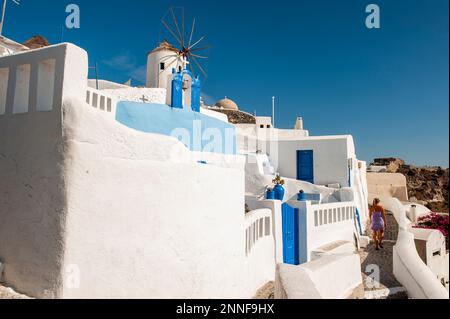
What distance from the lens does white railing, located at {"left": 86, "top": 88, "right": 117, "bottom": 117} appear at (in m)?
8.42

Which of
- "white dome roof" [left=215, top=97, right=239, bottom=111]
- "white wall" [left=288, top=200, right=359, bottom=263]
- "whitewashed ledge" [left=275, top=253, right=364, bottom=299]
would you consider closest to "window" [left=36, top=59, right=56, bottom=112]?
"whitewashed ledge" [left=275, top=253, right=364, bottom=299]

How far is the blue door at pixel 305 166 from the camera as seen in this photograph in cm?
1570

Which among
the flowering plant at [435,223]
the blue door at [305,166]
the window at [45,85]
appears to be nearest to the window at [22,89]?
the window at [45,85]

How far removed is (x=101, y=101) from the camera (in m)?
8.98

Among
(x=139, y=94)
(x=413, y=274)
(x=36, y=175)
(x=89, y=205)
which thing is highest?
(x=139, y=94)

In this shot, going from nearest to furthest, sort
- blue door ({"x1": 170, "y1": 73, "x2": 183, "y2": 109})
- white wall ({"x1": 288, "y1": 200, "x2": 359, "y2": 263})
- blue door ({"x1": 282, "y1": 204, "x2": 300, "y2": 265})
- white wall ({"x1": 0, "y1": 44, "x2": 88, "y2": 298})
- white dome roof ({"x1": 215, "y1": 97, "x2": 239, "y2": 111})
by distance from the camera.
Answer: white wall ({"x1": 0, "y1": 44, "x2": 88, "y2": 298})
blue door ({"x1": 282, "y1": 204, "x2": 300, "y2": 265})
white wall ({"x1": 288, "y1": 200, "x2": 359, "y2": 263})
blue door ({"x1": 170, "y1": 73, "x2": 183, "y2": 109})
white dome roof ({"x1": 215, "y1": 97, "x2": 239, "y2": 111})

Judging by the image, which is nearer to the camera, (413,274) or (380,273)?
(413,274)

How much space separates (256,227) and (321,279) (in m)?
2.35

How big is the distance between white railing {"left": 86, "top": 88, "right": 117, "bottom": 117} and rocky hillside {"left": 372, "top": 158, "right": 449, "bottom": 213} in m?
26.3

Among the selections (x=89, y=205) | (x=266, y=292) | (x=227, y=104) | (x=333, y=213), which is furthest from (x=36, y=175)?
(x=227, y=104)

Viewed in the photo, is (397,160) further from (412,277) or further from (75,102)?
(75,102)

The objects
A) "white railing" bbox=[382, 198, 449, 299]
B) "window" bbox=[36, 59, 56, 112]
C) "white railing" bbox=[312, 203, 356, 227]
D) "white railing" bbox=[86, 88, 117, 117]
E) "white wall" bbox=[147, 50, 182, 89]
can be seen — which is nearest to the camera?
"window" bbox=[36, 59, 56, 112]

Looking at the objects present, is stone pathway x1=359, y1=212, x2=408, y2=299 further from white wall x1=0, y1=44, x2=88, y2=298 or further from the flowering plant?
white wall x1=0, y1=44, x2=88, y2=298

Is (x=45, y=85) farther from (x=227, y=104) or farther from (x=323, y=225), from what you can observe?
(x=227, y=104)
